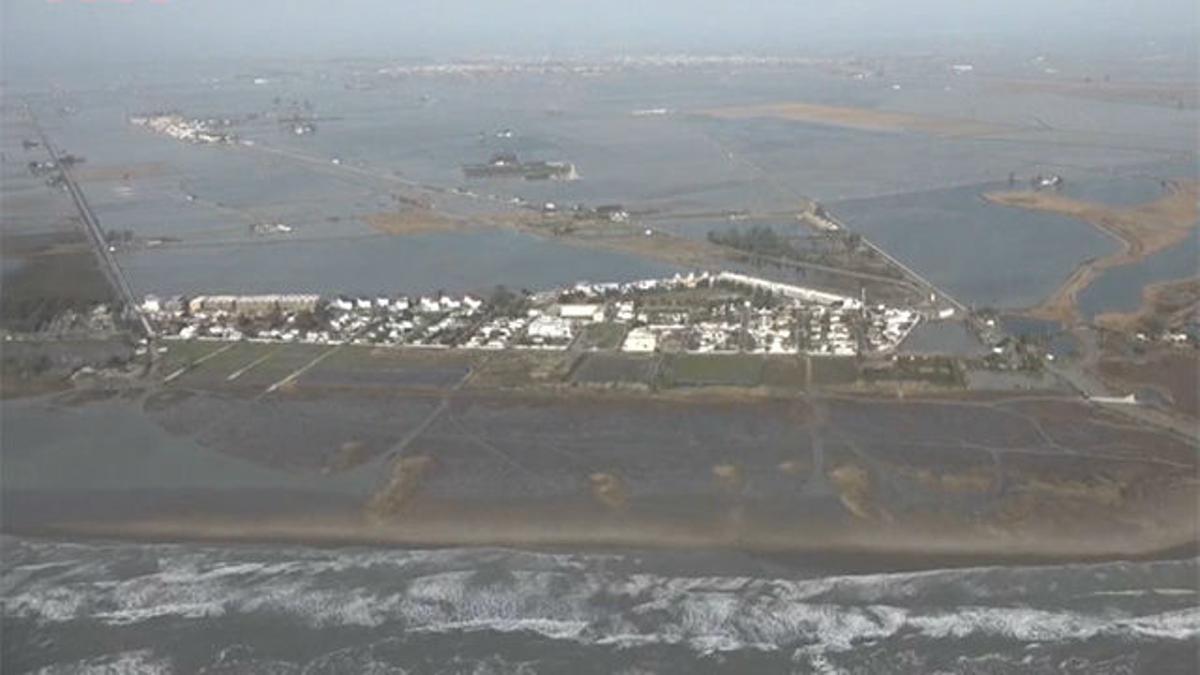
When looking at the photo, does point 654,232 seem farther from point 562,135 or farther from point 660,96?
point 660,96

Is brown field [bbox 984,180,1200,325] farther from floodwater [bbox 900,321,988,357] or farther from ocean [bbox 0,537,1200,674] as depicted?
ocean [bbox 0,537,1200,674]

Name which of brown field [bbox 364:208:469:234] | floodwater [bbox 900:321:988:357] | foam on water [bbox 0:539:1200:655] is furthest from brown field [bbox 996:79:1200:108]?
foam on water [bbox 0:539:1200:655]

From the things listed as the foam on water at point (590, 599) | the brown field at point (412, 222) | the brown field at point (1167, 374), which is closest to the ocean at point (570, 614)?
the foam on water at point (590, 599)

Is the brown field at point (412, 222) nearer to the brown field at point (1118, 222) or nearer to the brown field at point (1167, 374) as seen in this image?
the brown field at point (1118, 222)

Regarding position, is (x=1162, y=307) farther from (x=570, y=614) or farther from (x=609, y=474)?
(x=570, y=614)

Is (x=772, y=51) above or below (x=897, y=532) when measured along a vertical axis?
above

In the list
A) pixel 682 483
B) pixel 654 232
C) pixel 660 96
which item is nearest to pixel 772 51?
pixel 660 96
